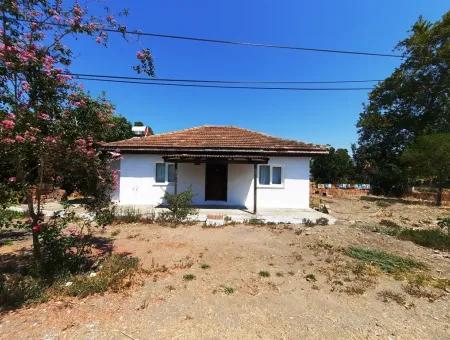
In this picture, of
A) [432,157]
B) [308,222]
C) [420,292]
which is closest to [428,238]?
[308,222]

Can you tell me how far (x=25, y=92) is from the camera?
15.6 feet

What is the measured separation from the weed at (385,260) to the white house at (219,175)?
7.36 m

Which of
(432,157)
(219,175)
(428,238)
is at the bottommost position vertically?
(428,238)

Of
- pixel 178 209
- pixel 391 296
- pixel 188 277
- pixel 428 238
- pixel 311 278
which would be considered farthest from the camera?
pixel 178 209

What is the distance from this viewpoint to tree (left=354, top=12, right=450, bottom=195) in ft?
92.9

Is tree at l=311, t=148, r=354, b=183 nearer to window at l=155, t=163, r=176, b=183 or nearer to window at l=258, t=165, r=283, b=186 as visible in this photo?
window at l=258, t=165, r=283, b=186

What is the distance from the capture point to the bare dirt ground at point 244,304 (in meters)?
3.80

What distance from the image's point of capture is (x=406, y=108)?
3256 cm

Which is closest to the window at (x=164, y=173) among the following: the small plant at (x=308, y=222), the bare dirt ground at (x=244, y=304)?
the small plant at (x=308, y=222)

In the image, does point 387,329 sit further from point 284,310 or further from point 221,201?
point 221,201

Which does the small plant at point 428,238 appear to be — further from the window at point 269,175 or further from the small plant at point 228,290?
the small plant at point 228,290

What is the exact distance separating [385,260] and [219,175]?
385 inches

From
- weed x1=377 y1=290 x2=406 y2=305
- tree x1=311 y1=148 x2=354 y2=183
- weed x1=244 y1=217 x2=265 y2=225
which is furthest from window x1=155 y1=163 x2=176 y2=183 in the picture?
tree x1=311 y1=148 x2=354 y2=183

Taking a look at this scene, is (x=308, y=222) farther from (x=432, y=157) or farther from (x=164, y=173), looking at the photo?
(x=432, y=157)
